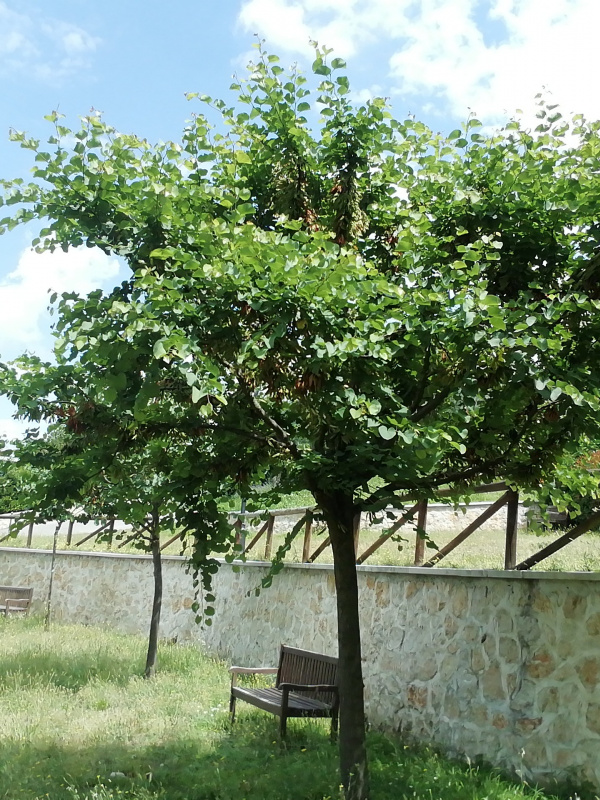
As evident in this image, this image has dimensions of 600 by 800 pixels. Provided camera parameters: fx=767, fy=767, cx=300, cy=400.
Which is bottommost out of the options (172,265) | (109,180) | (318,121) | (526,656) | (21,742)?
(21,742)

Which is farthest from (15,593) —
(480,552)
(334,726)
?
(334,726)

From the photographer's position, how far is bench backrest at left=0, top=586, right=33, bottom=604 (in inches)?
725

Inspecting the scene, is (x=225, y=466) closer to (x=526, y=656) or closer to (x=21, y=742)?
(x=526, y=656)

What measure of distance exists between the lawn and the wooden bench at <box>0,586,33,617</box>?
747 centimetres

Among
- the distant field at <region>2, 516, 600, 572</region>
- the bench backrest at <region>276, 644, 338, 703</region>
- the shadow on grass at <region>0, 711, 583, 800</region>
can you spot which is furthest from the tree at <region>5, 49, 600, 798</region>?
the bench backrest at <region>276, 644, 338, 703</region>

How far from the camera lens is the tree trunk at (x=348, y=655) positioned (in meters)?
5.43

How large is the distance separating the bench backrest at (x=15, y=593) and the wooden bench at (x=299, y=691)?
11.4 meters

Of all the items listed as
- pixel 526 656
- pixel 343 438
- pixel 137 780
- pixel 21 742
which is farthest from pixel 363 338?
pixel 21 742

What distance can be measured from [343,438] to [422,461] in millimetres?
607

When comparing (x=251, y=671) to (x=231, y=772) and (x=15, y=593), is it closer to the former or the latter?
(x=231, y=772)

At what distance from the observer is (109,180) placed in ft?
15.0

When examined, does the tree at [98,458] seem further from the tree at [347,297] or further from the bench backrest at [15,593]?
the bench backrest at [15,593]

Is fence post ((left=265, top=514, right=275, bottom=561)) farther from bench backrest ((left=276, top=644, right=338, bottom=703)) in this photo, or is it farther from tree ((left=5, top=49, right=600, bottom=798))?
tree ((left=5, top=49, right=600, bottom=798))

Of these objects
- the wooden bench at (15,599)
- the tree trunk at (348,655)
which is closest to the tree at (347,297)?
the tree trunk at (348,655)
